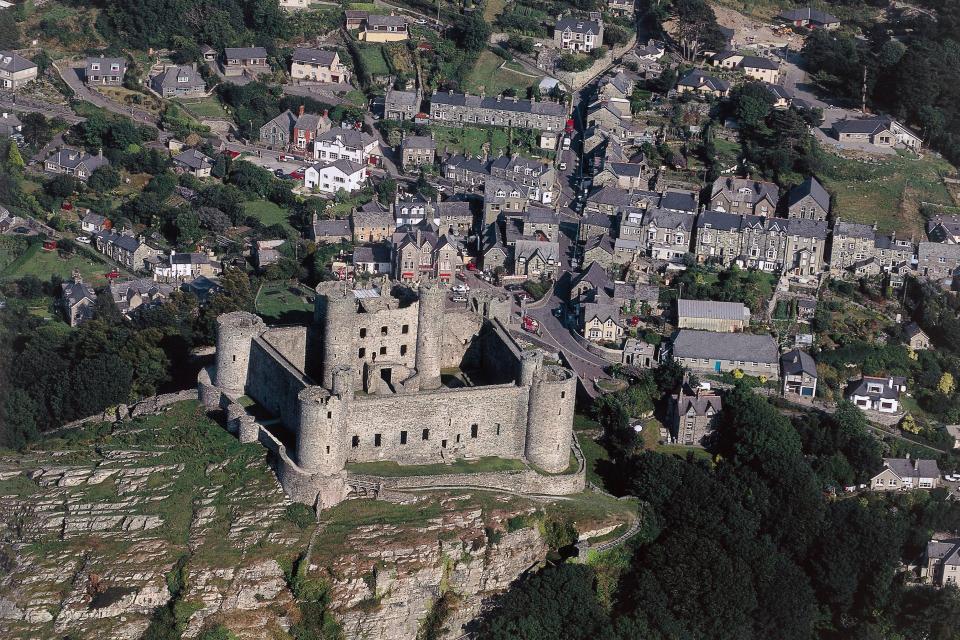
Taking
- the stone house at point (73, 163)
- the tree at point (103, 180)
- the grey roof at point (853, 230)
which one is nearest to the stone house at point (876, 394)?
the grey roof at point (853, 230)

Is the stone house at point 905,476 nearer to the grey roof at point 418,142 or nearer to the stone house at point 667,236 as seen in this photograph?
the stone house at point 667,236

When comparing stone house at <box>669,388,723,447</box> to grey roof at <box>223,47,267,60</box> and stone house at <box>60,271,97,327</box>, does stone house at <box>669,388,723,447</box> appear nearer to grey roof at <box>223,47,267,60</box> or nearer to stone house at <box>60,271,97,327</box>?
stone house at <box>60,271,97,327</box>

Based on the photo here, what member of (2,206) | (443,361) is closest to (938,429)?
(443,361)

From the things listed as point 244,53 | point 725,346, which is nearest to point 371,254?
point 725,346

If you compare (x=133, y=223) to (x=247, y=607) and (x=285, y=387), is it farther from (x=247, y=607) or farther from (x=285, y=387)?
(x=247, y=607)

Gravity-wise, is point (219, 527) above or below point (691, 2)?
below

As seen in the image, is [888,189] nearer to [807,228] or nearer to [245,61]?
[807,228]
